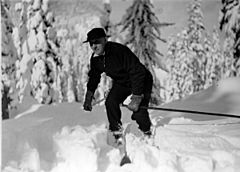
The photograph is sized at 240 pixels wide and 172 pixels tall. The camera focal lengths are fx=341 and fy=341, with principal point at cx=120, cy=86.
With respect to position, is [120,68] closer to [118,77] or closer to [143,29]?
[118,77]

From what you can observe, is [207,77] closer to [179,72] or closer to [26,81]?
[179,72]

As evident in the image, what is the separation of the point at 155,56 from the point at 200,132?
7.57 feet

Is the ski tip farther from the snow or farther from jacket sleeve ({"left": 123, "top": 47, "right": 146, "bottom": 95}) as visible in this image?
jacket sleeve ({"left": 123, "top": 47, "right": 146, "bottom": 95})

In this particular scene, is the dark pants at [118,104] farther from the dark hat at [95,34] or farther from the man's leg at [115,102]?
the dark hat at [95,34]

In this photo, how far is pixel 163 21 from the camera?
6.97 m

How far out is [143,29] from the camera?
730cm

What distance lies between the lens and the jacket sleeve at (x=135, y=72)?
373cm

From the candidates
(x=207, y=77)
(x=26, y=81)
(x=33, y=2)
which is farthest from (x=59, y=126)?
(x=26, y=81)

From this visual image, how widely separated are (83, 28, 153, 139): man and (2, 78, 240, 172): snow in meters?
0.33

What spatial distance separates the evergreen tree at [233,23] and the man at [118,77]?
9.45 ft

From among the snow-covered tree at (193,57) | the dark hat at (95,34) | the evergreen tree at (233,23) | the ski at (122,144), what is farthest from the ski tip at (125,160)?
the evergreen tree at (233,23)

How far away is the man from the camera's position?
3.75 meters

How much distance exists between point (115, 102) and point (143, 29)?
3543 mm

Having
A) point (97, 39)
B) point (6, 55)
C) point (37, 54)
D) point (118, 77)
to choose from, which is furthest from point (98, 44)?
point (37, 54)
